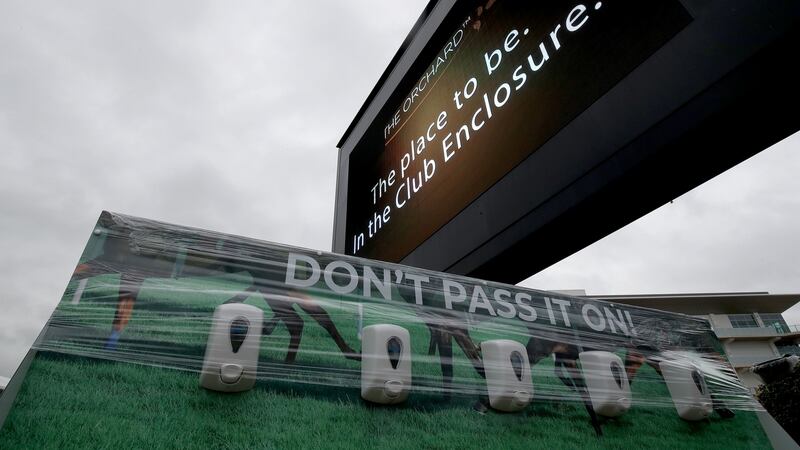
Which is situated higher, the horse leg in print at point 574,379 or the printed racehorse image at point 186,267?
the printed racehorse image at point 186,267

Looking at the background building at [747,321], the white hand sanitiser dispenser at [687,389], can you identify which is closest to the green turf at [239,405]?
the white hand sanitiser dispenser at [687,389]

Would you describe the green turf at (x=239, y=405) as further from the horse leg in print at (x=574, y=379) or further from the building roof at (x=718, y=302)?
the building roof at (x=718, y=302)

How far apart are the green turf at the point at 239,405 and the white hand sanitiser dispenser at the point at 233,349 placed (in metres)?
0.04

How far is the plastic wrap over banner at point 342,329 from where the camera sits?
49.6 inches

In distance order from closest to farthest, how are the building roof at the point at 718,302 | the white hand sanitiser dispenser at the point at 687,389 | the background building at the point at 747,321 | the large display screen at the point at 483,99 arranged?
the white hand sanitiser dispenser at the point at 687,389
the large display screen at the point at 483,99
the building roof at the point at 718,302
the background building at the point at 747,321

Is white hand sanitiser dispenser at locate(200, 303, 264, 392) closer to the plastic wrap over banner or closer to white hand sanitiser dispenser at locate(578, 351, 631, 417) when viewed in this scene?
the plastic wrap over banner

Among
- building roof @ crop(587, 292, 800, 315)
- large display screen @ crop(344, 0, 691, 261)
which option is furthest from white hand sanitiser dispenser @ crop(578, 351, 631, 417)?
building roof @ crop(587, 292, 800, 315)

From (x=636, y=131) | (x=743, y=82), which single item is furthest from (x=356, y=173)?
(x=743, y=82)

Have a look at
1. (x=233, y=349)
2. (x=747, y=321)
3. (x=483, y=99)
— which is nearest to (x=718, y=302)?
(x=747, y=321)

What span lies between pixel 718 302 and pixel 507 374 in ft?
79.4

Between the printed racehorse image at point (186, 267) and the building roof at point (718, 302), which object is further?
the building roof at point (718, 302)

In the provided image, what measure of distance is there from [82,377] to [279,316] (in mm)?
522

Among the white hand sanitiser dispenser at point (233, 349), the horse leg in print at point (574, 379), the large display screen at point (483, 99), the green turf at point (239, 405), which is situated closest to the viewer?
the green turf at point (239, 405)

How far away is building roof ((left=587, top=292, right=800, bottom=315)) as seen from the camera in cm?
1855
